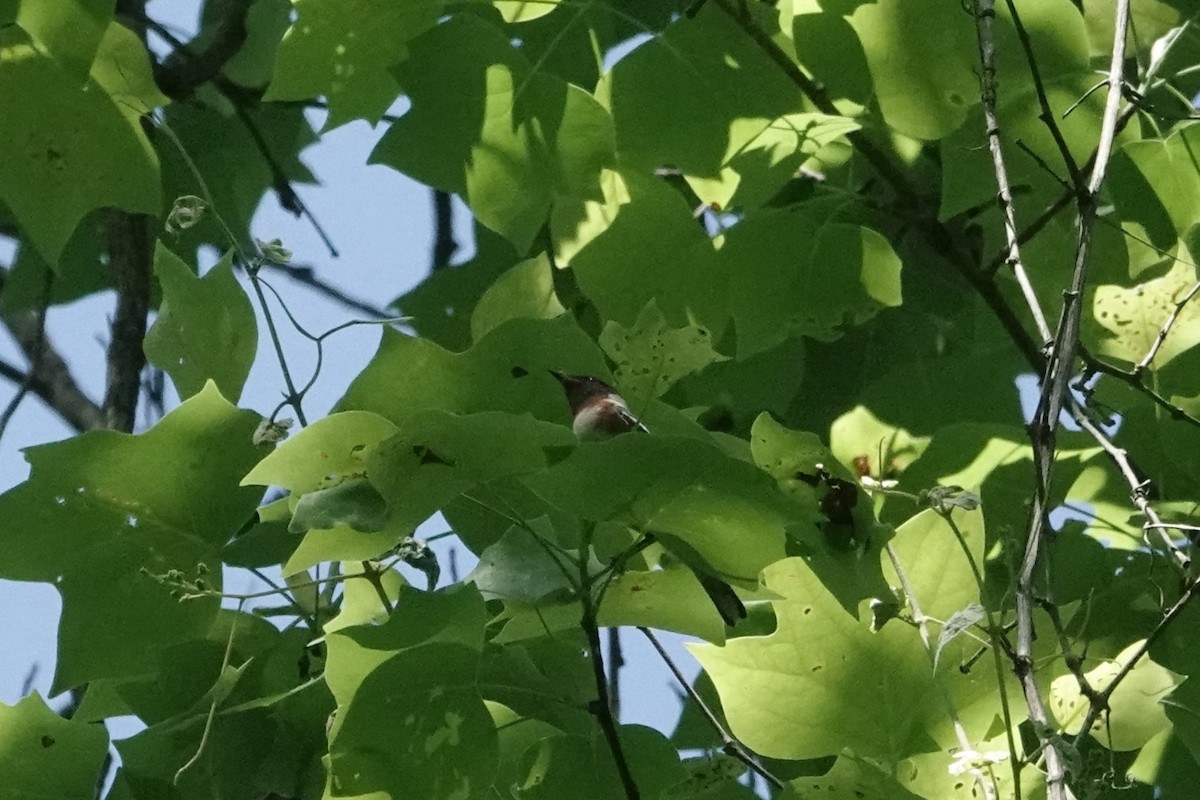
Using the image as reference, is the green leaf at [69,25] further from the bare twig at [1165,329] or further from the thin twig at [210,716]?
the bare twig at [1165,329]

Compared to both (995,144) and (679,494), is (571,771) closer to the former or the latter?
(679,494)

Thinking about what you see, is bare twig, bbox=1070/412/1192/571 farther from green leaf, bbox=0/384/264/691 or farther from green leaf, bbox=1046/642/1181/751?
green leaf, bbox=0/384/264/691

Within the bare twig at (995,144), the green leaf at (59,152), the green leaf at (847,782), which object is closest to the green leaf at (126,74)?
the green leaf at (59,152)

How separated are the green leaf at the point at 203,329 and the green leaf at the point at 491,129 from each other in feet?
0.60

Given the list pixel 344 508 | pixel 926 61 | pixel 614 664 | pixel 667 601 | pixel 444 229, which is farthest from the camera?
pixel 444 229

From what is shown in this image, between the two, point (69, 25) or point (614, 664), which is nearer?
point (69, 25)

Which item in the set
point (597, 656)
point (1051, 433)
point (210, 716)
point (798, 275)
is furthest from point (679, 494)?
point (798, 275)

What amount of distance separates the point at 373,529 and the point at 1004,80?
0.61 metres

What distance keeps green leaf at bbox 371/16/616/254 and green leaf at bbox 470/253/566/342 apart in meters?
0.14

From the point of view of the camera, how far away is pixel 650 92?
1062 millimetres

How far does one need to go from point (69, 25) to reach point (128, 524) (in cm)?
43

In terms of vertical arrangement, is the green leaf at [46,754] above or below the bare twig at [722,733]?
above

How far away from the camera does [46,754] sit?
0.88m

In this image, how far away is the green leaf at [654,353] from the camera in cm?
81
